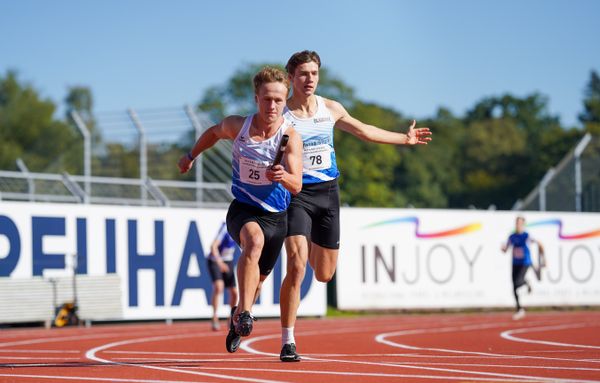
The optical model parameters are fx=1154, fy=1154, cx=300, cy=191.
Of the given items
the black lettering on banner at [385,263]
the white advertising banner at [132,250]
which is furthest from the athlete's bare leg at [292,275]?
the black lettering on banner at [385,263]

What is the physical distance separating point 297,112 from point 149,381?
2.97 m

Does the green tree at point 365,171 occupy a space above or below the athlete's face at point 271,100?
above

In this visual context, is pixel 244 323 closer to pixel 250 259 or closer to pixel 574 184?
pixel 250 259

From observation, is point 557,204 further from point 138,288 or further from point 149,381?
point 149,381

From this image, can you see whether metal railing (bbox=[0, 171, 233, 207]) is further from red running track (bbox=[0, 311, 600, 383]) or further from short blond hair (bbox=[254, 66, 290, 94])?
short blond hair (bbox=[254, 66, 290, 94])

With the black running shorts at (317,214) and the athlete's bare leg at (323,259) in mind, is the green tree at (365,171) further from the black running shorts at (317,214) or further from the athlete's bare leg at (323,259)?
the black running shorts at (317,214)

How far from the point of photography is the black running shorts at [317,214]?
9.88 metres

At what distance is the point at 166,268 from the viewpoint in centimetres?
2191

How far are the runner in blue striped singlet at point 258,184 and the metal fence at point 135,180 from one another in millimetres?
12782

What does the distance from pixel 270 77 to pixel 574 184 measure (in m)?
21.1

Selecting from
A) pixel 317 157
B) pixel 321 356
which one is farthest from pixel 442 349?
pixel 317 157

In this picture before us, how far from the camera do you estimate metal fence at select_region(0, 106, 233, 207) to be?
23.2 metres

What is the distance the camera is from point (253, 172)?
376 inches

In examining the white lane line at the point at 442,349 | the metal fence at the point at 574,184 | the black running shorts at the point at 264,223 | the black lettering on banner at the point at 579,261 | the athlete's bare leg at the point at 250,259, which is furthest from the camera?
the black lettering on banner at the point at 579,261
